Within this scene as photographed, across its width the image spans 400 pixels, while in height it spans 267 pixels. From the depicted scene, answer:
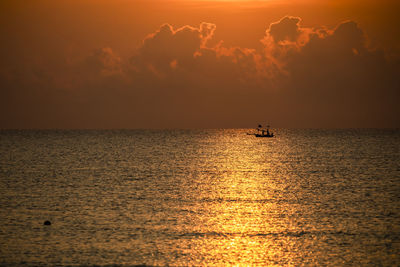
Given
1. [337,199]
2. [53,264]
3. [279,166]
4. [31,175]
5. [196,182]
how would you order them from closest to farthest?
[53,264], [337,199], [196,182], [31,175], [279,166]

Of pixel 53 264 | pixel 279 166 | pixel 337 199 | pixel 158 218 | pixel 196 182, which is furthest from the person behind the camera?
pixel 279 166

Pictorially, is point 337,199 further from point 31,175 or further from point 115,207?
point 31,175

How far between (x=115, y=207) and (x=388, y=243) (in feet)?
110

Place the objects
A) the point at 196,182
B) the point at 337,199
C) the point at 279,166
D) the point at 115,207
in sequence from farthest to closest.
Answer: the point at 279,166
the point at 196,182
the point at 337,199
the point at 115,207

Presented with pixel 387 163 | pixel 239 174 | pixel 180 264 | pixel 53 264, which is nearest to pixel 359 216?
pixel 180 264

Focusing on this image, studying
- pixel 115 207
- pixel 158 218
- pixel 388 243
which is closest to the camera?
pixel 388 243

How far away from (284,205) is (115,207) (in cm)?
2238

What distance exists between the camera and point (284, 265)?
40.1 m

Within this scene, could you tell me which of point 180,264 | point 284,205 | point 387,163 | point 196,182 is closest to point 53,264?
point 180,264

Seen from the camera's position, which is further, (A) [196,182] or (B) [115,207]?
(A) [196,182]

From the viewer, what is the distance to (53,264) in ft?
130

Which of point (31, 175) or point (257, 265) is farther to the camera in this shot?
point (31, 175)

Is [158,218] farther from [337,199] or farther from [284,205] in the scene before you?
[337,199]

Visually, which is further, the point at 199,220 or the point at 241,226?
the point at 199,220
